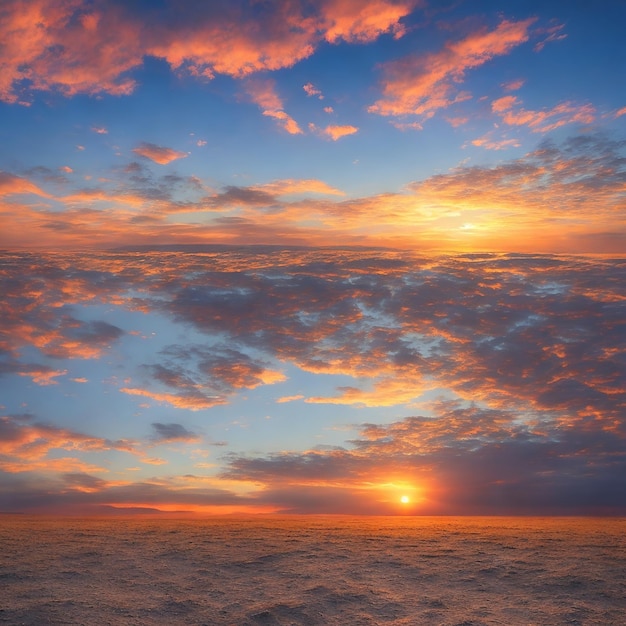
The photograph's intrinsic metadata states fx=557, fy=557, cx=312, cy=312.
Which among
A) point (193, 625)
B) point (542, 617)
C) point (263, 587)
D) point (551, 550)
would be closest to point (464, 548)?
point (551, 550)

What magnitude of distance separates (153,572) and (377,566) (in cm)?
552

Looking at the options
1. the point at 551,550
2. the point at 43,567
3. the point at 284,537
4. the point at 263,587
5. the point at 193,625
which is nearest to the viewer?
the point at 193,625

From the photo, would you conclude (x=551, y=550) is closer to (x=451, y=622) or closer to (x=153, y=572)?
(x=451, y=622)

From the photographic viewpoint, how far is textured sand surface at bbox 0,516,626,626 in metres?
11.1

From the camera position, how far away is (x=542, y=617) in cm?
1107

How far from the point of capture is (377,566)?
14078 mm

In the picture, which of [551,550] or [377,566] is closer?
[377,566]

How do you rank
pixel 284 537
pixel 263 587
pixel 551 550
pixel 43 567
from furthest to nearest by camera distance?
pixel 284 537 < pixel 551 550 < pixel 43 567 < pixel 263 587

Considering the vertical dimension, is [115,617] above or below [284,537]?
below

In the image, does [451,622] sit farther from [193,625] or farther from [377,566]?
[193,625]

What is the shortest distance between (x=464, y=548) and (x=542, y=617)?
16.2ft

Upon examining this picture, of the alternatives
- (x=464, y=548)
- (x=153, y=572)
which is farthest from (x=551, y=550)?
(x=153, y=572)

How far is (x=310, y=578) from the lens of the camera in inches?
515

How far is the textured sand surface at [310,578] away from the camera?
1109 cm
